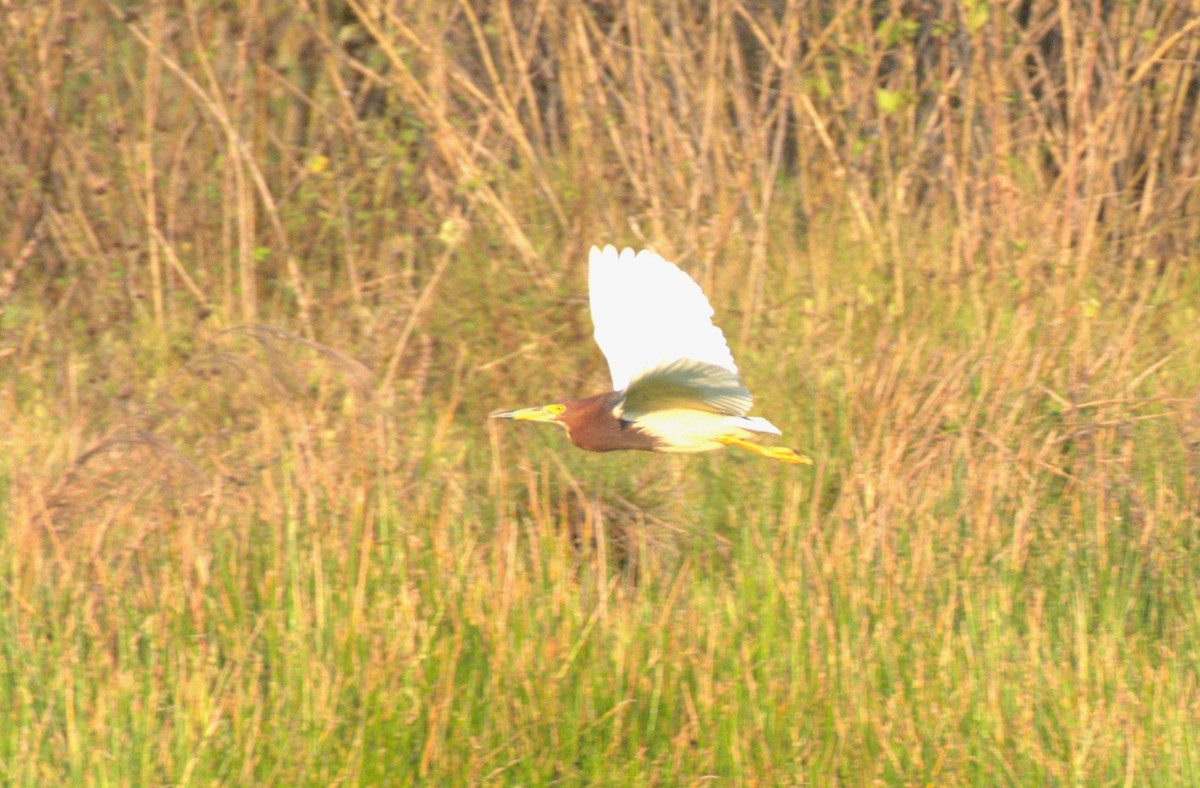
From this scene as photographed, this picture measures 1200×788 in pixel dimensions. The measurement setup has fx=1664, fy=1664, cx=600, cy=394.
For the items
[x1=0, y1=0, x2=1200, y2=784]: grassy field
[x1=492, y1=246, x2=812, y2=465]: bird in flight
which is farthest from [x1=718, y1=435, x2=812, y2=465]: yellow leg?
[x1=0, y1=0, x2=1200, y2=784]: grassy field

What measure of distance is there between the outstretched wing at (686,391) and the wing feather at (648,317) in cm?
2

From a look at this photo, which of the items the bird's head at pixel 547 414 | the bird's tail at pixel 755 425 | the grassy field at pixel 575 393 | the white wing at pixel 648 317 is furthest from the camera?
the bird's head at pixel 547 414

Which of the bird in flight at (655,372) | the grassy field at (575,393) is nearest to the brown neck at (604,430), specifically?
the bird in flight at (655,372)

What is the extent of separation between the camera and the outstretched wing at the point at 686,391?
379 centimetres

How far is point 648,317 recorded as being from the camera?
3754 millimetres

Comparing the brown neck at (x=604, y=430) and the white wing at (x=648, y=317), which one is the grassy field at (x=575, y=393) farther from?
the white wing at (x=648, y=317)

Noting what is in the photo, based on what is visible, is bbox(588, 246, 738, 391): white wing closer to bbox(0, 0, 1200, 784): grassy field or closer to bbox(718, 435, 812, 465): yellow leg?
bbox(718, 435, 812, 465): yellow leg

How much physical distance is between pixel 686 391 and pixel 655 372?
146 millimetres

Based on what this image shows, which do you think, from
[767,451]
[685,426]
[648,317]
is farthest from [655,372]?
[767,451]

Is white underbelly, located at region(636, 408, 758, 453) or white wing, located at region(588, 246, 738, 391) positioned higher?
white wing, located at region(588, 246, 738, 391)

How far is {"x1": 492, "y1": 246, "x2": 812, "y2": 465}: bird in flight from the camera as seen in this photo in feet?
12.3

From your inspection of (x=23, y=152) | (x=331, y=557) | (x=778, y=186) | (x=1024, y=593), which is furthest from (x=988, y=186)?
(x=23, y=152)

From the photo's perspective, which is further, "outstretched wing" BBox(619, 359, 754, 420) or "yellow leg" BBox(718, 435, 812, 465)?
"yellow leg" BBox(718, 435, 812, 465)

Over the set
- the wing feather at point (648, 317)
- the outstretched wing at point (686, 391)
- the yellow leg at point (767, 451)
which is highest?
the wing feather at point (648, 317)
